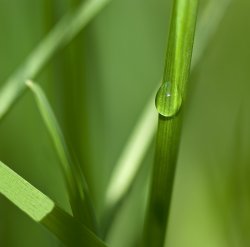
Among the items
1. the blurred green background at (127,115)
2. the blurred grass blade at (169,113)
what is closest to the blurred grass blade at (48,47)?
the blurred green background at (127,115)

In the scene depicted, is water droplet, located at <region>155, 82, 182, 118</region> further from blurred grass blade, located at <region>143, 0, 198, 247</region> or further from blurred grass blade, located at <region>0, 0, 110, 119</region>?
blurred grass blade, located at <region>0, 0, 110, 119</region>

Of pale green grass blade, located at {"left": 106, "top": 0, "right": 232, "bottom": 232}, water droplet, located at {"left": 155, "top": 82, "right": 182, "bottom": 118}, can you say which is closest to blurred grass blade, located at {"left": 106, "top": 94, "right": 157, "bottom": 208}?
pale green grass blade, located at {"left": 106, "top": 0, "right": 232, "bottom": 232}

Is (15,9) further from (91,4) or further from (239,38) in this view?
(239,38)

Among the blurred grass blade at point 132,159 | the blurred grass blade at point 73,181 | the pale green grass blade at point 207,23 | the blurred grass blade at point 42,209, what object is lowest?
the blurred grass blade at point 42,209

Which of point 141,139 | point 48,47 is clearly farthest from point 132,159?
point 48,47

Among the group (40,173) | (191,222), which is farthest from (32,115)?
(191,222)

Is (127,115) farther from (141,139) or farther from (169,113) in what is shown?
(169,113)

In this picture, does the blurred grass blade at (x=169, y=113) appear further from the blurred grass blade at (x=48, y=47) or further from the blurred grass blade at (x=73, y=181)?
the blurred grass blade at (x=48, y=47)
